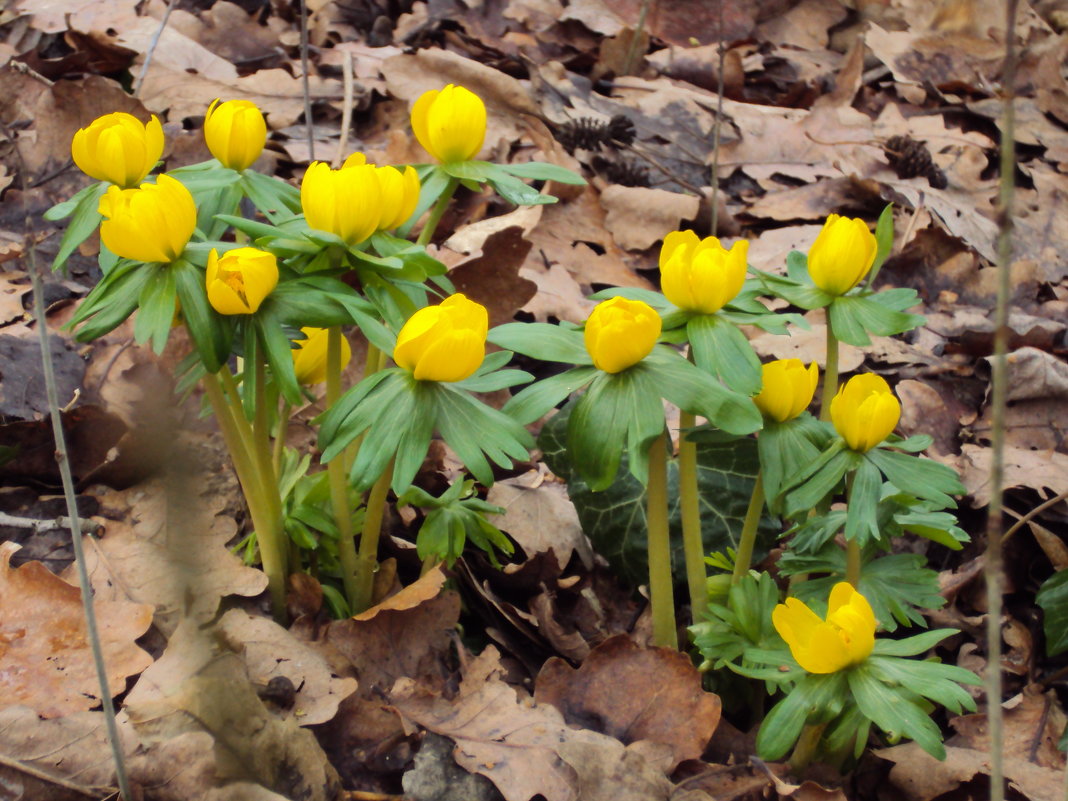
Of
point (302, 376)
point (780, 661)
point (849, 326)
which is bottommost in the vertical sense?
point (780, 661)

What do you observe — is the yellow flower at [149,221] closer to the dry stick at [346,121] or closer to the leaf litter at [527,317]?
the leaf litter at [527,317]

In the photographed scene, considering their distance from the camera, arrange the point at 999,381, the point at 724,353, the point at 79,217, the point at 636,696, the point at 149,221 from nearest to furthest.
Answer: the point at 999,381 → the point at 149,221 → the point at 724,353 → the point at 79,217 → the point at 636,696

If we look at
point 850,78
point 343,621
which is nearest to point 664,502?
point 343,621

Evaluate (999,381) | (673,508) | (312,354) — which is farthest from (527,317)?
(999,381)

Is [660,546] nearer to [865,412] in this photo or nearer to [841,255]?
[865,412]

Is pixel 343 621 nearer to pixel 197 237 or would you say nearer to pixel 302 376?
pixel 302 376

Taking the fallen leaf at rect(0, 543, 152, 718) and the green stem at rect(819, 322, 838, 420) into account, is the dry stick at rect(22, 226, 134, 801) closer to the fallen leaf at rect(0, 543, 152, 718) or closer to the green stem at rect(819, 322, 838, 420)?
the fallen leaf at rect(0, 543, 152, 718)
